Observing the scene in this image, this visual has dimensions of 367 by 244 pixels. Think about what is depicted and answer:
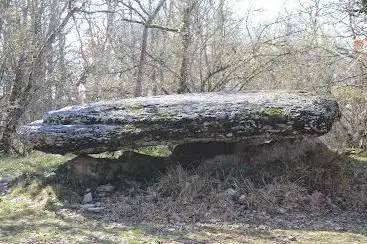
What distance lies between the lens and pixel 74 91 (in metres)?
13.2

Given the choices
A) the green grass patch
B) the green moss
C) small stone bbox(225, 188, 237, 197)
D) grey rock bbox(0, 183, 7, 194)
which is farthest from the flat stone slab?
the green grass patch

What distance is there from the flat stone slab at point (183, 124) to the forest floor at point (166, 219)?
55cm

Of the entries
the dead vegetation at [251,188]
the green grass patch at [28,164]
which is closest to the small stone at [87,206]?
the dead vegetation at [251,188]

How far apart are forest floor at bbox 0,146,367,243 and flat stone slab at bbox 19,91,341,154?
1.80 ft

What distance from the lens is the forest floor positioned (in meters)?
4.75

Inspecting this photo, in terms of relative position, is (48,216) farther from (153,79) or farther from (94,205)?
(153,79)

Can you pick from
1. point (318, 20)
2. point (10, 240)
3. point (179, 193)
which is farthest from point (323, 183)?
point (318, 20)

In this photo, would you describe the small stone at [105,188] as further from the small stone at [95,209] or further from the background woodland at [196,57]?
the background woodland at [196,57]

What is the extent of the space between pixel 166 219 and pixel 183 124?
117 centimetres

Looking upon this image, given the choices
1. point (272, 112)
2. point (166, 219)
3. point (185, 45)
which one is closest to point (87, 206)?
point (166, 219)

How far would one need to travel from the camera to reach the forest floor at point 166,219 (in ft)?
15.6

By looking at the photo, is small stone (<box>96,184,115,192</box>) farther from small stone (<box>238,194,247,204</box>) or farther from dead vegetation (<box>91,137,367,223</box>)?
small stone (<box>238,194,247,204</box>)

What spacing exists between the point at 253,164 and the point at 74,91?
777 centimetres

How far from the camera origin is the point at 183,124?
19.7ft
